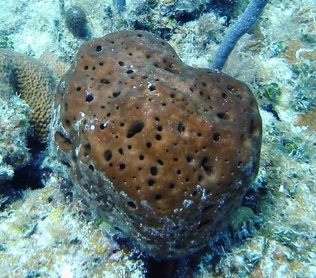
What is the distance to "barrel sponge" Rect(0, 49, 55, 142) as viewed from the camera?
372cm

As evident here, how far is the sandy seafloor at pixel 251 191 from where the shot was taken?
2783mm

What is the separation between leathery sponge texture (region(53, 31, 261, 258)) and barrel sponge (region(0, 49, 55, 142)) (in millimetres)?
1056

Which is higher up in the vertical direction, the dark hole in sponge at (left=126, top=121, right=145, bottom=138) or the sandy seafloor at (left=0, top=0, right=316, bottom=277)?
the dark hole in sponge at (left=126, top=121, right=145, bottom=138)

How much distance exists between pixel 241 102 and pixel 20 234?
2358 mm

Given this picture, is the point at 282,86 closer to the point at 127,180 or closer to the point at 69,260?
the point at 127,180

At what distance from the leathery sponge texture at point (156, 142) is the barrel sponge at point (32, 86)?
1.06 meters

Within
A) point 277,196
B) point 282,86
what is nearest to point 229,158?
point 277,196

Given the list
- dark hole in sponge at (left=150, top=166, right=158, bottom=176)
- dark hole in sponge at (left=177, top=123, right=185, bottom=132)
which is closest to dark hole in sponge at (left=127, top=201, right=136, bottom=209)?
dark hole in sponge at (left=150, top=166, right=158, bottom=176)

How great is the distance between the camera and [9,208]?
3.08 m

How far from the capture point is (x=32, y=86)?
3.87 metres

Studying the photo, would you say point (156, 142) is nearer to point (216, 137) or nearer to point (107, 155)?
point (107, 155)

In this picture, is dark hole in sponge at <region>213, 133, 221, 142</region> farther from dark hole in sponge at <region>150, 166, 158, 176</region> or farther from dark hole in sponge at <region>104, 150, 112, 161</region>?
dark hole in sponge at <region>104, 150, 112, 161</region>

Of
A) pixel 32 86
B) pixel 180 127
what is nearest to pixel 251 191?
pixel 180 127

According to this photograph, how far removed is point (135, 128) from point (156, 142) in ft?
0.69
